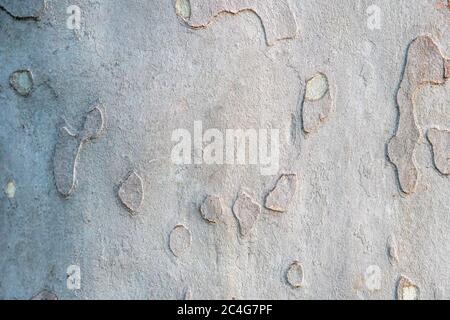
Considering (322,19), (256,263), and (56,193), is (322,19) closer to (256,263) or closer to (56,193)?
(256,263)

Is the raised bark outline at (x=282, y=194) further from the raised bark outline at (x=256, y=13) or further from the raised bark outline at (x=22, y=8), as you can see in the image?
the raised bark outline at (x=22, y=8)

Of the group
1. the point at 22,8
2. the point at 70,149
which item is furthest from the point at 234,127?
the point at 22,8

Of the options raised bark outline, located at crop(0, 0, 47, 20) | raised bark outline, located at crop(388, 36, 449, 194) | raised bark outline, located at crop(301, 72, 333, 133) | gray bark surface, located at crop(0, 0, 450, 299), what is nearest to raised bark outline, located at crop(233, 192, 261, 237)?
gray bark surface, located at crop(0, 0, 450, 299)

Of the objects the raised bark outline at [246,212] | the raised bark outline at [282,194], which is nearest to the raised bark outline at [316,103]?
the raised bark outline at [282,194]

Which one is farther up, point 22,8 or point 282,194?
point 22,8

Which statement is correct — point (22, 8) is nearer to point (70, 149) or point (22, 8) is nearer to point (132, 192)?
point (70, 149)

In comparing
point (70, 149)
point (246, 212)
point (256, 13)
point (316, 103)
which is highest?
point (256, 13)

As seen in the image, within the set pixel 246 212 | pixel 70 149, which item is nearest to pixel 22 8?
pixel 70 149

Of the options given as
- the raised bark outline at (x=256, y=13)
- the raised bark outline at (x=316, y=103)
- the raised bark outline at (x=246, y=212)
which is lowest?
the raised bark outline at (x=246, y=212)
